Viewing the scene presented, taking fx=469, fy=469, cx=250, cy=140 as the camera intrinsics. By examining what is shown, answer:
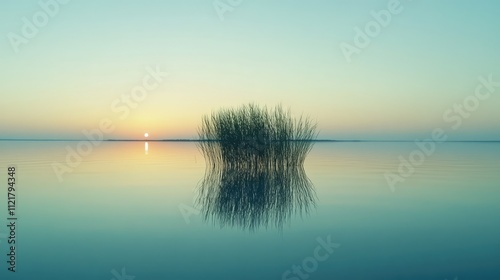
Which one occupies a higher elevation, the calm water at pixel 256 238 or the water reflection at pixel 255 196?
the water reflection at pixel 255 196

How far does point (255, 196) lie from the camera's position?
8250mm

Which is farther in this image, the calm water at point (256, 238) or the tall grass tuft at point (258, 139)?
the tall grass tuft at point (258, 139)

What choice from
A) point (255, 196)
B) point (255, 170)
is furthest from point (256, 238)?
point (255, 170)

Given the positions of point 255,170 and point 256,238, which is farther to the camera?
point 255,170

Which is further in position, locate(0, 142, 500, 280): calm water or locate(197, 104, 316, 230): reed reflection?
locate(197, 104, 316, 230): reed reflection

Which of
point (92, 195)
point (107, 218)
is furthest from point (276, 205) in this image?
point (92, 195)

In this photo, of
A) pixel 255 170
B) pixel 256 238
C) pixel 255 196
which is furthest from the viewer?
pixel 255 170

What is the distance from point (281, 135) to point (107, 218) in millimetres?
6728

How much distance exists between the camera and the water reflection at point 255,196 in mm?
6383

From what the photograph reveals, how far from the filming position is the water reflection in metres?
6.38

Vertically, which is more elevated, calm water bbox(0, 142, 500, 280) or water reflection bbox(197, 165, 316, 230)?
water reflection bbox(197, 165, 316, 230)

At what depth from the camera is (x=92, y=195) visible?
28.5ft

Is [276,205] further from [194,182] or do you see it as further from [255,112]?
[255,112]

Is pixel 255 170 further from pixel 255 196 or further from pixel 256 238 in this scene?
pixel 256 238
